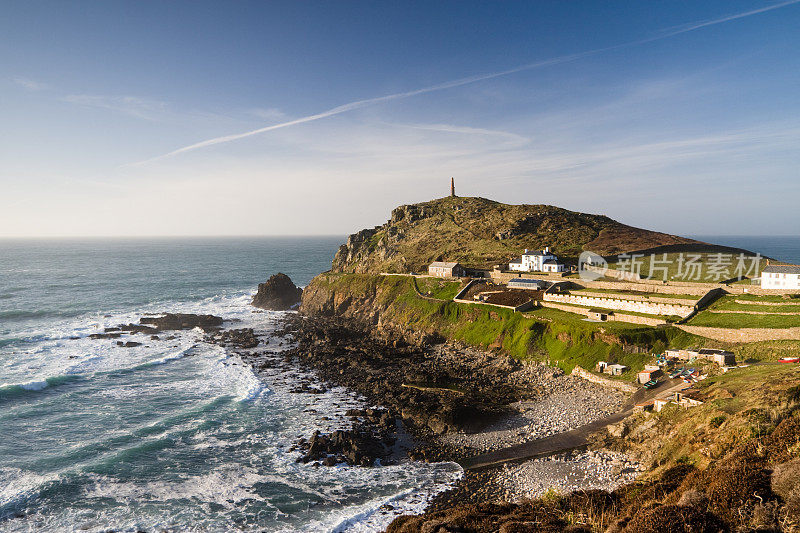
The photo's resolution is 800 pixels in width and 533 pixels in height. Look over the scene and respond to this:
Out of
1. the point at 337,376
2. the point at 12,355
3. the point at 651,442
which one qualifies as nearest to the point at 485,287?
the point at 337,376

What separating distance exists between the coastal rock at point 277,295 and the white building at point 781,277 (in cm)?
9411

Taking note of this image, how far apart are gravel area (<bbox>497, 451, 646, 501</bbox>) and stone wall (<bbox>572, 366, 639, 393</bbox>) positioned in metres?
12.6

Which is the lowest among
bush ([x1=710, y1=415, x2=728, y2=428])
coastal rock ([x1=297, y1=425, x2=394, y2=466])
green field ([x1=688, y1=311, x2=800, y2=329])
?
coastal rock ([x1=297, y1=425, x2=394, y2=466])

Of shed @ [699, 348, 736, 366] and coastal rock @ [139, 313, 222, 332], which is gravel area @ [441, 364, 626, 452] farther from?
coastal rock @ [139, 313, 222, 332]

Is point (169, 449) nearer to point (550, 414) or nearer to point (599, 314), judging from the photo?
point (550, 414)

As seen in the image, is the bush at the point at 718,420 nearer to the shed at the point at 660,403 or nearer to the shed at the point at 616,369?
the shed at the point at 660,403

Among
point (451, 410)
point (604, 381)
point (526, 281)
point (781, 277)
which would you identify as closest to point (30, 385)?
point (451, 410)

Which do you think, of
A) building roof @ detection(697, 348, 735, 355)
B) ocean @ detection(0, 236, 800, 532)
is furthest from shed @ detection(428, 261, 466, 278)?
building roof @ detection(697, 348, 735, 355)

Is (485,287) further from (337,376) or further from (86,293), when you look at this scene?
(86,293)

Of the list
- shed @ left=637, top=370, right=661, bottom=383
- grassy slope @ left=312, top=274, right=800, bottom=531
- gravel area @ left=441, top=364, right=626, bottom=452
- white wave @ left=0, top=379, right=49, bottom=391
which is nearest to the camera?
grassy slope @ left=312, top=274, right=800, bottom=531

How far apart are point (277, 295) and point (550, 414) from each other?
8489cm

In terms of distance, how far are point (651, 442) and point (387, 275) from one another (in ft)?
235

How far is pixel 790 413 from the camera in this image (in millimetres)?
24156

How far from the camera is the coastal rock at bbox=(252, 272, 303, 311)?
361ft
